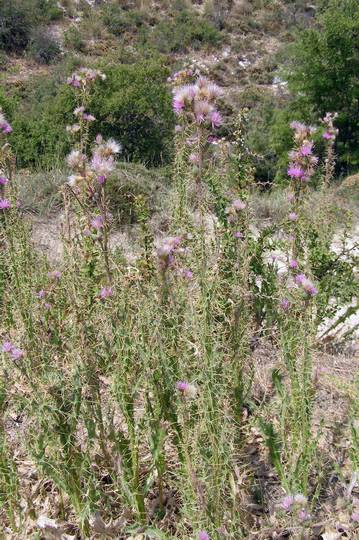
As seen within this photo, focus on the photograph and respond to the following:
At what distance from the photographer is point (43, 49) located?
20922 mm

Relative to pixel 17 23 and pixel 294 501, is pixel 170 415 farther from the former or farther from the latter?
pixel 17 23

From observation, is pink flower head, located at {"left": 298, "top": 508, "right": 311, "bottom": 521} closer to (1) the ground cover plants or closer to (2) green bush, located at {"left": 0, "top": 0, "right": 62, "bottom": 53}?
(1) the ground cover plants

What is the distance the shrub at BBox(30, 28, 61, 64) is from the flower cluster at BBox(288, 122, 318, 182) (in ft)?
68.1

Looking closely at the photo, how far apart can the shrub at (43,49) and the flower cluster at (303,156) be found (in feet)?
68.1

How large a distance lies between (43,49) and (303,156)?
21.2m

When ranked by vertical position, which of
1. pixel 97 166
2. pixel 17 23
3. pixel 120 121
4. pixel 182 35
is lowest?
pixel 182 35

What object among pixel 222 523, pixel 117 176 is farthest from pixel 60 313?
pixel 117 176

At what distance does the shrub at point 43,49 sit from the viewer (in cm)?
2084

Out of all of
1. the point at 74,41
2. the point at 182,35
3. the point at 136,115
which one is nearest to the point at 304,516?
the point at 136,115

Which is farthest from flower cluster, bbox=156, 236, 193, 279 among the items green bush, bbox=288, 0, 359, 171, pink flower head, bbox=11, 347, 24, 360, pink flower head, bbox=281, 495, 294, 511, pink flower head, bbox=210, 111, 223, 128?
green bush, bbox=288, 0, 359, 171

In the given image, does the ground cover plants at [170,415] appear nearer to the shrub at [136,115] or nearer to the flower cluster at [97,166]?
the flower cluster at [97,166]

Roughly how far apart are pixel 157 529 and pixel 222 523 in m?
0.19

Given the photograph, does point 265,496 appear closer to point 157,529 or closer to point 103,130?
point 157,529

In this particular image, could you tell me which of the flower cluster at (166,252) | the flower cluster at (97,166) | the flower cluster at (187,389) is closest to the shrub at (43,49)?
the flower cluster at (97,166)
